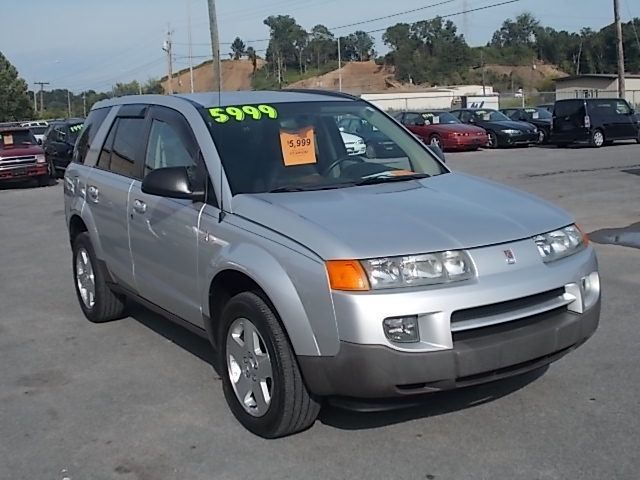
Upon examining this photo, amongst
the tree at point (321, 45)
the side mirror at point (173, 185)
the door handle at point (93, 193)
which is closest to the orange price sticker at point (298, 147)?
the side mirror at point (173, 185)

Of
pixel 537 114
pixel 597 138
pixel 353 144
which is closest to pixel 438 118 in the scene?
pixel 537 114

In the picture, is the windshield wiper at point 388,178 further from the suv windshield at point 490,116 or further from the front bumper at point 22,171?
the suv windshield at point 490,116

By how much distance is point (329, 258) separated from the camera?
379 centimetres

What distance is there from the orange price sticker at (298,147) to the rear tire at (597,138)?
22.8 m

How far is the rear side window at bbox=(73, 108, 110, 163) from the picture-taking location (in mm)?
6801

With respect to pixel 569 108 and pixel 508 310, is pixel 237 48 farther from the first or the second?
pixel 508 310

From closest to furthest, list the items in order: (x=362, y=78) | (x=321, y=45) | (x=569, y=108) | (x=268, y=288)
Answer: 1. (x=268, y=288)
2. (x=569, y=108)
3. (x=362, y=78)
4. (x=321, y=45)

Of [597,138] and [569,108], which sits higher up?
[569,108]

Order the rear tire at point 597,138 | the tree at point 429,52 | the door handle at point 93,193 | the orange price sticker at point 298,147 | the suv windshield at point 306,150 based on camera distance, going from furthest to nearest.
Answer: the tree at point 429,52 < the rear tire at point 597,138 < the door handle at point 93,193 < the orange price sticker at point 298,147 < the suv windshield at point 306,150

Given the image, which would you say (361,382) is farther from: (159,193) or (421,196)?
(159,193)

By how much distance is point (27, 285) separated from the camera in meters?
8.56

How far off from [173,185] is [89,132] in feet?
8.68

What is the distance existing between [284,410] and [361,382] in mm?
528

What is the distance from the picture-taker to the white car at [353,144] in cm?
527
